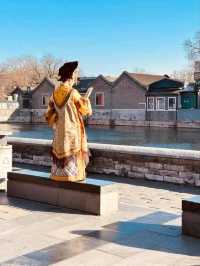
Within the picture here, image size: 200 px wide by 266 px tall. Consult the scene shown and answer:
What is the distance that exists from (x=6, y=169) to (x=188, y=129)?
1747 inches

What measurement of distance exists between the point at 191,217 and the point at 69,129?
2334 mm

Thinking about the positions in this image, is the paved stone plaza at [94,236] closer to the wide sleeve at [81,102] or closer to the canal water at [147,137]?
the wide sleeve at [81,102]

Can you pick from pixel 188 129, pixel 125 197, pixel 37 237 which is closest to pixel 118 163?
pixel 125 197

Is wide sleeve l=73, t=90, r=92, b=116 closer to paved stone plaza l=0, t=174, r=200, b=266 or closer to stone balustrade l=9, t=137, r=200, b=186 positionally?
paved stone plaza l=0, t=174, r=200, b=266

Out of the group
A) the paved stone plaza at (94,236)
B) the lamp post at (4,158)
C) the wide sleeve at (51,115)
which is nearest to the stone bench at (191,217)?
the paved stone plaza at (94,236)

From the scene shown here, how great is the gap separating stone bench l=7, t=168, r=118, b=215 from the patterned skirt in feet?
0.33

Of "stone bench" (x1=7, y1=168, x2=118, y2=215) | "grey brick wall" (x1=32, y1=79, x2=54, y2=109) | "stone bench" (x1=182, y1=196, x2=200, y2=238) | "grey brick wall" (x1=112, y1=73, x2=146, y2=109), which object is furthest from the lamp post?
"grey brick wall" (x1=32, y1=79, x2=54, y2=109)

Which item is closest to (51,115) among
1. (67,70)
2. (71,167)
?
(67,70)

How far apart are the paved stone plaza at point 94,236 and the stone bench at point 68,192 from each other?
16cm

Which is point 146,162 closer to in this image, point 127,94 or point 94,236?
point 94,236

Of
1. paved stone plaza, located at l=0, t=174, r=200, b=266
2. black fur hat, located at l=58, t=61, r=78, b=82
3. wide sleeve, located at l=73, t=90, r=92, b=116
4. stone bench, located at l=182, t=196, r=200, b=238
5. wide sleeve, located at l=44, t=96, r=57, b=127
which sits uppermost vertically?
black fur hat, located at l=58, t=61, r=78, b=82

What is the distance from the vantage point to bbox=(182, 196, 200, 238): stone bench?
219 inches

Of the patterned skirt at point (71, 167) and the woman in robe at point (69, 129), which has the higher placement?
the woman in robe at point (69, 129)

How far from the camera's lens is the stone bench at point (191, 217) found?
5.57m
